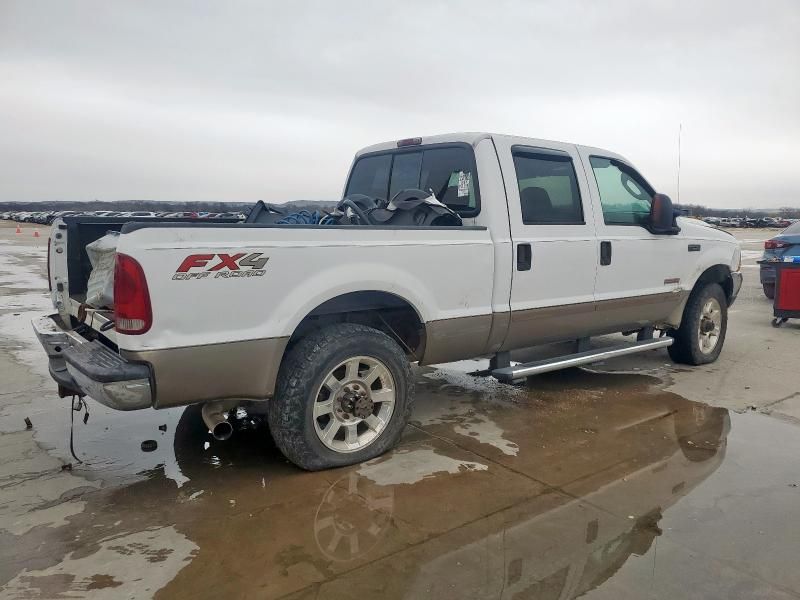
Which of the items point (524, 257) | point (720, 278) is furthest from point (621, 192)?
point (720, 278)

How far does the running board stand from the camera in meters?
4.68

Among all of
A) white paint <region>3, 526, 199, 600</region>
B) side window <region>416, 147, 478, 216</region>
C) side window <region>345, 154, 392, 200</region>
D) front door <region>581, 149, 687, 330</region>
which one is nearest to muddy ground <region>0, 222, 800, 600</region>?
white paint <region>3, 526, 199, 600</region>

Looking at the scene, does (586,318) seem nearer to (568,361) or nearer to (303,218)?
(568,361)

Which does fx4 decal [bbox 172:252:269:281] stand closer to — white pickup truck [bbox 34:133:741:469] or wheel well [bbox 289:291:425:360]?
white pickup truck [bbox 34:133:741:469]

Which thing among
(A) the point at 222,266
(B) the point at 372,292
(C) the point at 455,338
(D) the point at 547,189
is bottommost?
(C) the point at 455,338

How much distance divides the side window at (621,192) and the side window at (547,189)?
0.34m

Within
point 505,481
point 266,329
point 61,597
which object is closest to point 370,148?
point 266,329

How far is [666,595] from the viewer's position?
2590 mm

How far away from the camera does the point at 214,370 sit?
3316 millimetres

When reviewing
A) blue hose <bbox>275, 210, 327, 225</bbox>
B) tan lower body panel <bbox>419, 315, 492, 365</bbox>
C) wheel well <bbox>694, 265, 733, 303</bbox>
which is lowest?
tan lower body panel <bbox>419, 315, 492, 365</bbox>

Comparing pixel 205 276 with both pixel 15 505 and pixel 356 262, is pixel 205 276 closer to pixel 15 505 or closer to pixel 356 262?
pixel 356 262

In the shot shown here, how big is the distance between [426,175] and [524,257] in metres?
1.07

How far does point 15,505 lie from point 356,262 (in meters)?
2.24

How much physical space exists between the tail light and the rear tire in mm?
5231
